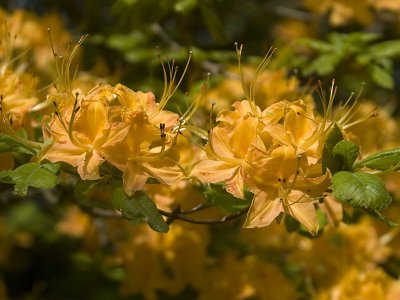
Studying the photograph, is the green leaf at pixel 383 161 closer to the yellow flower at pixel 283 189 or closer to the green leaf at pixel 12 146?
the yellow flower at pixel 283 189

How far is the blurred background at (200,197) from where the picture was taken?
2.48 metres

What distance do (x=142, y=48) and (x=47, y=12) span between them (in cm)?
75

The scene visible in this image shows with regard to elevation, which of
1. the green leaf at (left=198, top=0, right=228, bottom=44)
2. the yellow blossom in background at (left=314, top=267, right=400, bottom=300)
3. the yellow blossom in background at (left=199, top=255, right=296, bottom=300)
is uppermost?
the green leaf at (left=198, top=0, right=228, bottom=44)

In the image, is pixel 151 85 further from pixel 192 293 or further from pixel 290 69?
pixel 192 293

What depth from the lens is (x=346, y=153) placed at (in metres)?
1.60

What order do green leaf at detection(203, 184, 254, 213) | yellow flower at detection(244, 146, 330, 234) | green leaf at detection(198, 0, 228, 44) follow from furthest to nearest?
green leaf at detection(198, 0, 228, 44) < green leaf at detection(203, 184, 254, 213) < yellow flower at detection(244, 146, 330, 234)

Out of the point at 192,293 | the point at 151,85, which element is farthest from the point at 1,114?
the point at 192,293

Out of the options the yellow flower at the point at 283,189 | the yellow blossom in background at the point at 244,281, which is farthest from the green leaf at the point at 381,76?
the yellow flower at the point at 283,189

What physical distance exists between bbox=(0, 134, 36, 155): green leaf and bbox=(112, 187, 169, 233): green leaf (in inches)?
8.9

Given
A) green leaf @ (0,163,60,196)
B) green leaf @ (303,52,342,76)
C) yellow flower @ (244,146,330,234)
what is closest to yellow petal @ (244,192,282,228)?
yellow flower @ (244,146,330,234)

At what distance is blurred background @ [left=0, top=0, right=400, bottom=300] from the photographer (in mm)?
2477

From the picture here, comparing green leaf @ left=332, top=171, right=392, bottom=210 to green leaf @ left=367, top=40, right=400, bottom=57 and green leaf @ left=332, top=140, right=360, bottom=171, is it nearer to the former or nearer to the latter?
green leaf @ left=332, top=140, right=360, bottom=171

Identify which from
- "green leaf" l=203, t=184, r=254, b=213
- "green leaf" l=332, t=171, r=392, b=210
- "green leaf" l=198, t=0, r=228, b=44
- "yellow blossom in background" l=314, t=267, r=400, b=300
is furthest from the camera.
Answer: "yellow blossom in background" l=314, t=267, r=400, b=300

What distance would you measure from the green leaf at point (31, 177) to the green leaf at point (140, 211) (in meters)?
0.15
